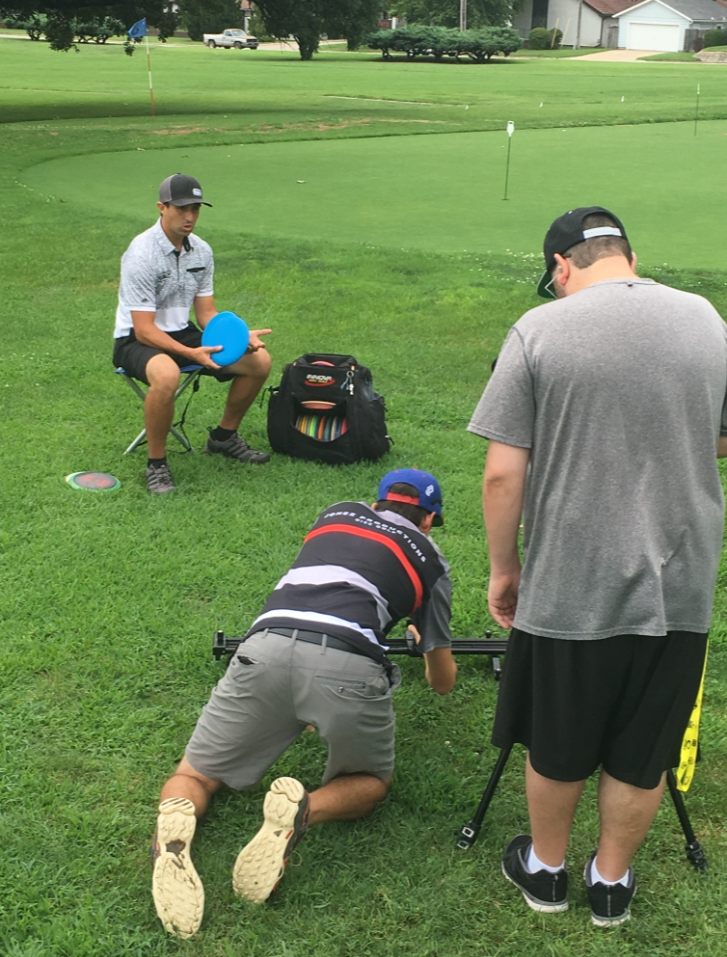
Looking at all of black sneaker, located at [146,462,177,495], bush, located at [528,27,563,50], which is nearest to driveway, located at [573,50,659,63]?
bush, located at [528,27,563,50]

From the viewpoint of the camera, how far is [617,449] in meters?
2.04

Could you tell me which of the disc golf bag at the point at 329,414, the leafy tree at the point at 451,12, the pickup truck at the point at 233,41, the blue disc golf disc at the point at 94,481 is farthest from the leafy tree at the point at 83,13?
the leafy tree at the point at 451,12

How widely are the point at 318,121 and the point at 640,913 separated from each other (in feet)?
64.7

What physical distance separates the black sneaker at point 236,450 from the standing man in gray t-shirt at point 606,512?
9.72 feet

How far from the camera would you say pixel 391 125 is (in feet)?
64.7

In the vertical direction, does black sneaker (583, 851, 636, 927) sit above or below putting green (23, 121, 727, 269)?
below

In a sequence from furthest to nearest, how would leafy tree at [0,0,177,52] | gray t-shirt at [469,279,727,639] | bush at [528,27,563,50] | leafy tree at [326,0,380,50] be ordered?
bush at [528,27,563,50] < leafy tree at [326,0,380,50] < leafy tree at [0,0,177,52] < gray t-shirt at [469,279,727,639]

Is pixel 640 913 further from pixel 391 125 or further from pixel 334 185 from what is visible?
pixel 391 125

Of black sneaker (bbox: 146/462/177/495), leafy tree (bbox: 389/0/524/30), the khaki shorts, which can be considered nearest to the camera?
the khaki shorts

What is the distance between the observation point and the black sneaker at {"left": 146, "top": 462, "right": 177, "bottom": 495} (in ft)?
15.7

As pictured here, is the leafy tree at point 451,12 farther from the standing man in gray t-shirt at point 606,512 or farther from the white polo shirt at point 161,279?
the standing man in gray t-shirt at point 606,512

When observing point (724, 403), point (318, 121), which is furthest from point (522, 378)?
point (318, 121)

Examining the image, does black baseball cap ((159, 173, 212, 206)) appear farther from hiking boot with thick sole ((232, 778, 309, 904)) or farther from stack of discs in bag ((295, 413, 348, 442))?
hiking boot with thick sole ((232, 778, 309, 904))

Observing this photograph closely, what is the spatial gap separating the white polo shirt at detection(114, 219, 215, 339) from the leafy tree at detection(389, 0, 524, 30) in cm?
6486
